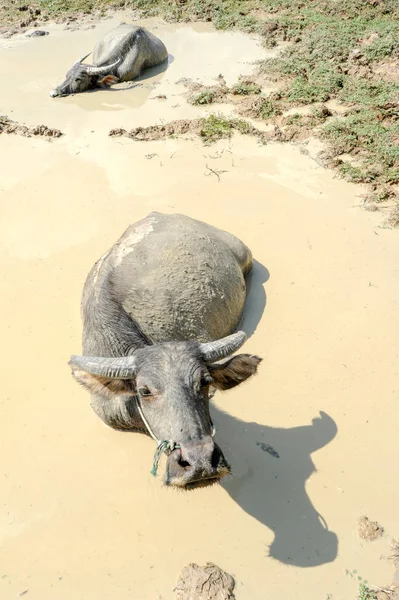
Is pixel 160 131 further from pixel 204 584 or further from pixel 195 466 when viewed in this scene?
pixel 204 584

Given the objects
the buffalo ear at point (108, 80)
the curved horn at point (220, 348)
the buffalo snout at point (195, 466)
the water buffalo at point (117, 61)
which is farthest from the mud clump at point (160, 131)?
the buffalo snout at point (195, 466)

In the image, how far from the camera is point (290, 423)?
18.5 feet

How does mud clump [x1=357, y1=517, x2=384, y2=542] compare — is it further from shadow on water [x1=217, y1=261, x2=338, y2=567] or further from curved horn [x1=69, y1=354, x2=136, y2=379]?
curved horn [x1=69, y1=354, x2=136, y2=379]

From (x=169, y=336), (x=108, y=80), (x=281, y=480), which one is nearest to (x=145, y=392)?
(x=169, y=336)

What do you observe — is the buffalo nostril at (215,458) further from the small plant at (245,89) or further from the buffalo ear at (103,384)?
the small plant at (245,89)

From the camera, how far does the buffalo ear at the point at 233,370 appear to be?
14.6ft

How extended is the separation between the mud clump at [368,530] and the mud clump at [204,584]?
1.28 meters

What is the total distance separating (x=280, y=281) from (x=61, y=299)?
3.15 metres

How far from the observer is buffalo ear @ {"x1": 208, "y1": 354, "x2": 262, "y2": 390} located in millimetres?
4461

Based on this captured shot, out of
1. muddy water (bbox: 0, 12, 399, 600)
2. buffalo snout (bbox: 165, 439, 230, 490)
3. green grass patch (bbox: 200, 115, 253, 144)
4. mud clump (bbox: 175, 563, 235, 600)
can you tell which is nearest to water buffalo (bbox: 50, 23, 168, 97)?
muddy water (bbox: 0, 12, 399, 600)

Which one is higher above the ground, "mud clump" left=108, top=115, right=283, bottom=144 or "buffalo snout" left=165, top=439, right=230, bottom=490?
"buffalo snout" left=165, top=439, right=230, bottom=490

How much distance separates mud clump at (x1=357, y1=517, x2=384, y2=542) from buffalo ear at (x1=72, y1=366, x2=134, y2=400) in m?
2.49

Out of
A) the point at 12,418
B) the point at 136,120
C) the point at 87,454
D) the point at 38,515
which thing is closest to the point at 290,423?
the point at 87,454

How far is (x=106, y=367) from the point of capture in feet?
14.0
